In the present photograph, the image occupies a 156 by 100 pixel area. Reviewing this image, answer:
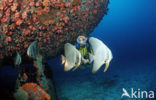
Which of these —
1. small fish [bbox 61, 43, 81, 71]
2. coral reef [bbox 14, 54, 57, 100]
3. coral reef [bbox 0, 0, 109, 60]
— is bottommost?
coral reef [bbox 14, 54, 57, 100]

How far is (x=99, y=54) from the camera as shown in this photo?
2.93 meters

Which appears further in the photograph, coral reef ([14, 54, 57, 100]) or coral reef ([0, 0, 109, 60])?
coral reef ([0, 0, 109, 60])

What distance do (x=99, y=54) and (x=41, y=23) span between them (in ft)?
5.47

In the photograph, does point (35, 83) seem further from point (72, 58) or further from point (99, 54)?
point (99, 54)

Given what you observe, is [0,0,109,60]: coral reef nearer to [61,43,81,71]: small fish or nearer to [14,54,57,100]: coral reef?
[14,54,57,100]: coral reef

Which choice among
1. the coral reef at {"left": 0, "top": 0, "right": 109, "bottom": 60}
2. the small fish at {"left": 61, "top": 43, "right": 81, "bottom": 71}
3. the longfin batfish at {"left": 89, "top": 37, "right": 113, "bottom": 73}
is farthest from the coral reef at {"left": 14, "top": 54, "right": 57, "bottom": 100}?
the longfin batfish at {"left": 89, "top": 37, "right": 113, "bottom": 73}

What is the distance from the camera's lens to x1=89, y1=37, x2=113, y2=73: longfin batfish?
2787 mm

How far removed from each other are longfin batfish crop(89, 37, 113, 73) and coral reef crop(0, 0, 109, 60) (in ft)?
3.43

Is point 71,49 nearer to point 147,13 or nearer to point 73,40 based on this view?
point 73,40

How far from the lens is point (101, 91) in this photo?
525 cm

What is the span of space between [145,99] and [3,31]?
495 cm

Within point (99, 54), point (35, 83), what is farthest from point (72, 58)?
point (35, 83)

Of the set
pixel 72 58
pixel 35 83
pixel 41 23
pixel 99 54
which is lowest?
pixel 35 83

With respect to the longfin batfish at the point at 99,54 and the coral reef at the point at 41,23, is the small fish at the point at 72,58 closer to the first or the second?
the longfin batfish at the point at 99,54
